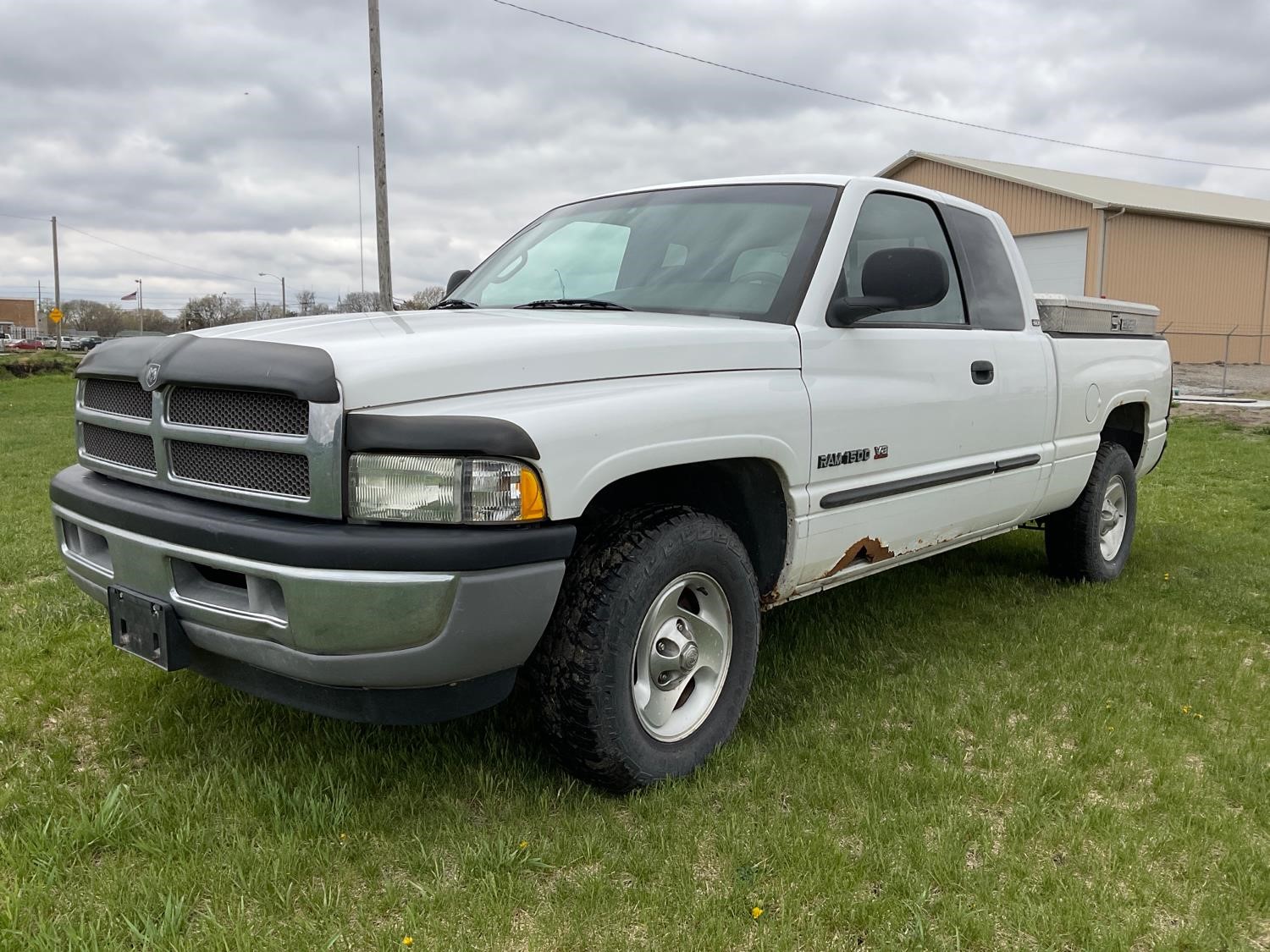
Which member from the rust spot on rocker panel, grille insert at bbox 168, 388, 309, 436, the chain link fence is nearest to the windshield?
the rust spot on rocker panel

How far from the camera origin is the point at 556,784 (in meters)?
2.93

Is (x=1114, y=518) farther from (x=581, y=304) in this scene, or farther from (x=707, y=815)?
(x=707, y=815)

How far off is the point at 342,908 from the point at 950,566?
4.25 meters

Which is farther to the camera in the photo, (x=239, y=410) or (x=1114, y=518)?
(x=1114, y=518)

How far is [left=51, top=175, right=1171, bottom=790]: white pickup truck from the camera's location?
2322 millimetres

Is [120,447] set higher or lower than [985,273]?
lower

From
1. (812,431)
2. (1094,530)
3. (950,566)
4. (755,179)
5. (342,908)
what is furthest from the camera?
(950,566)

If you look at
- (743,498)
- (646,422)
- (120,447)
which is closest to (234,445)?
(120,447)

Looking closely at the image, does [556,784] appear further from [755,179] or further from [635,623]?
[755,179]

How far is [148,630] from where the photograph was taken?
102 inches

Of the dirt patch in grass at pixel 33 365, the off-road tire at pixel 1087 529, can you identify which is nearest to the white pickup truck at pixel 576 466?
the off-road tire at pixel 1087 529

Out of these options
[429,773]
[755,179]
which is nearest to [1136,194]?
[755,179]

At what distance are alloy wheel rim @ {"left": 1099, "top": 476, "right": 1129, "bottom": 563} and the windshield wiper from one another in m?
3.31

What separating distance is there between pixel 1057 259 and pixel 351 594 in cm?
2567
